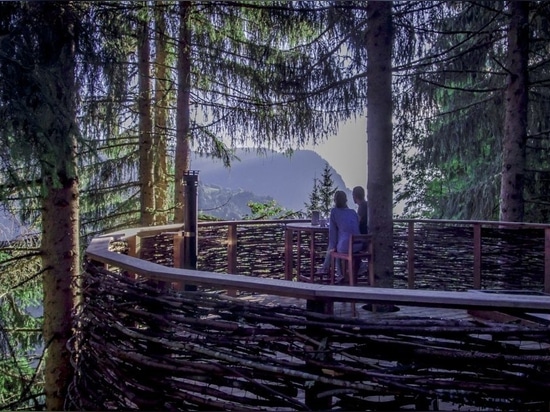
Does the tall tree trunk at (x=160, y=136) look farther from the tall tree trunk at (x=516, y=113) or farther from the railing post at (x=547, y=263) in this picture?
the railing post at (x=547, y=263)

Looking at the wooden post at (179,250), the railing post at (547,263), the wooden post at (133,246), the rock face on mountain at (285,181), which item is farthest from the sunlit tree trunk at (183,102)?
the rock face on mountain at (285,181)

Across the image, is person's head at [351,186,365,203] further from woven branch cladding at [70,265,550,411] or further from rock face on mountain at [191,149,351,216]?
rock face on mountain at [191,149,351,216]

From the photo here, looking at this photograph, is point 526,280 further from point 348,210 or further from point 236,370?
point 236,370

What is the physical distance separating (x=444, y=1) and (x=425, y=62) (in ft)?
2.36

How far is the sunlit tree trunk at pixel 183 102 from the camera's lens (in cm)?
671

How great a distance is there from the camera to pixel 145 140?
7.88m

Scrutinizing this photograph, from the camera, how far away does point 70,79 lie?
13.8ft

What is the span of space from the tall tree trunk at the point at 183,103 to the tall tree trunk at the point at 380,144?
119 inches

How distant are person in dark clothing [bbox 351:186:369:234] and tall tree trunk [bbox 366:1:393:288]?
51cm

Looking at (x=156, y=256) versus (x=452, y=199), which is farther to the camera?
(x=452, y=199)

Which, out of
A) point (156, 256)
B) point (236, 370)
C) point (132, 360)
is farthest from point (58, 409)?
point (236, 370)

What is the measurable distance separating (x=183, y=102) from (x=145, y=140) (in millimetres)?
1039

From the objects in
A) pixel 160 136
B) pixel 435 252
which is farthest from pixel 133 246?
pixel 160 136

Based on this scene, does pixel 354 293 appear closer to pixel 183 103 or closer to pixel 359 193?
pixel 359 193
